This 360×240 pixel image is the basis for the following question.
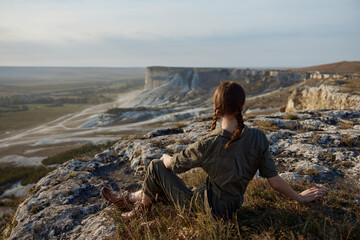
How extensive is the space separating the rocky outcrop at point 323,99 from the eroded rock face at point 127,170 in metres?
4.77

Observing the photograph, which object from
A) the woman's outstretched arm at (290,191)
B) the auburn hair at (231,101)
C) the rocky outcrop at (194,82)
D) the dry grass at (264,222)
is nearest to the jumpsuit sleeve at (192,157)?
the auburn hair at (231,101)

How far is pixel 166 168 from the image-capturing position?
3.10m

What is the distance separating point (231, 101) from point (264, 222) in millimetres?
1687

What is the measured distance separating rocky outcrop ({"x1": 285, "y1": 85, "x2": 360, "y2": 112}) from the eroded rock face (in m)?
4.77

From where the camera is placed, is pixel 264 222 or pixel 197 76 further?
pixel 197 76

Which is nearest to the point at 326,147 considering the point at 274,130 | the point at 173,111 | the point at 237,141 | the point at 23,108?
the point at 274,130

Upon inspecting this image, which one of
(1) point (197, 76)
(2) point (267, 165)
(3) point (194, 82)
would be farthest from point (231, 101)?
(1) point (197, 76)

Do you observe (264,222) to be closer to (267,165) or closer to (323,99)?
(267,165)

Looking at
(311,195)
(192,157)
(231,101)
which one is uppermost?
(231,101)

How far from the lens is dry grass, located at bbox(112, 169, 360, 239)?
248cm

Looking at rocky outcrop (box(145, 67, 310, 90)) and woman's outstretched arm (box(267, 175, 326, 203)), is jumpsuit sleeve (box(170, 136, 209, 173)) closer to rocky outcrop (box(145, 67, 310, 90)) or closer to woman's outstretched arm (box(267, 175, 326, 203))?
woman's outstretched arm (box(267, 175, 326, 203))

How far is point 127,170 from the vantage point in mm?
6750

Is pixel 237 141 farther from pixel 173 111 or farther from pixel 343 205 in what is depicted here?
pixel 173 111

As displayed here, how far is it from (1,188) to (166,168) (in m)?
20.6
